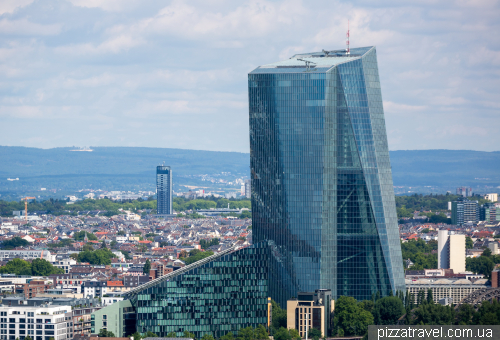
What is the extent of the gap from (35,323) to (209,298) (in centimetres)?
2304

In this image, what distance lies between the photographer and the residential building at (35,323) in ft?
497

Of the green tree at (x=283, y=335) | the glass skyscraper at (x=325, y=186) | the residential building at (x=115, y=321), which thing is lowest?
the green tree at (x=283, y=335)

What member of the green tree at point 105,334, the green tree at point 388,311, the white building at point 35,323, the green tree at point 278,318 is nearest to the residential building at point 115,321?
the green tree at point 105,334

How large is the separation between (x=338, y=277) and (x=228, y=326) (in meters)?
22.2

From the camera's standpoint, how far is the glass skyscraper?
162500mm

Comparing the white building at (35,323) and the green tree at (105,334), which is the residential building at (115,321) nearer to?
the green tree at (105,334)

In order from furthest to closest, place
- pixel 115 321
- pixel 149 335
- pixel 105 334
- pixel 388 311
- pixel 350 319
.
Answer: pixel 388 311 < pixel 350 319 < pixel 115 321 < pixel 105 334 < pixel 149 335

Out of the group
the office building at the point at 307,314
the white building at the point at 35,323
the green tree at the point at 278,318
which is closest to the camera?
the office building at the point at 307,314

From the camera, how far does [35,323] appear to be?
15212 centimetres

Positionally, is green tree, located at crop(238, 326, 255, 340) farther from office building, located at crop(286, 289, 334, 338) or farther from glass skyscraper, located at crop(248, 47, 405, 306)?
glass skyscraper, located at crop(248, 47, 405, 306)

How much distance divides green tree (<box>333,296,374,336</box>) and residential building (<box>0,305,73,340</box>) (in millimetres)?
34540

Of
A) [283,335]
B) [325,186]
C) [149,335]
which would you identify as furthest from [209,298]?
[325,186]

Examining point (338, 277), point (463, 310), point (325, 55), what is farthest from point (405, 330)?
point (325, 55)

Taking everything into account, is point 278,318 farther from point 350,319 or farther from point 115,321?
point 115,321
